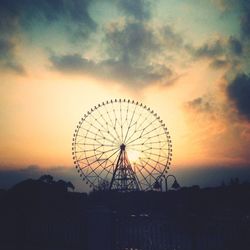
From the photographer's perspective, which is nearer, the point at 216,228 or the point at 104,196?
the point at 216,228

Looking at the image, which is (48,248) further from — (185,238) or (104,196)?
(104,196)

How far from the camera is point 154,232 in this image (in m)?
9.49

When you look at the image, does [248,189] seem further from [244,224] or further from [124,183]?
[244,224]

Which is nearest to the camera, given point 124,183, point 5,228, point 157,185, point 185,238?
point 185,238

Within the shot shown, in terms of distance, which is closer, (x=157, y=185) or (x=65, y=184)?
(x=157, y=185)

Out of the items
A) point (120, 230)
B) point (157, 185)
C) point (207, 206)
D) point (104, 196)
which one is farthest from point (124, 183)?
point (120, 230)

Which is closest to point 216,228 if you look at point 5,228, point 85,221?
point 85,221

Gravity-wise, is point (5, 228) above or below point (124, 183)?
below

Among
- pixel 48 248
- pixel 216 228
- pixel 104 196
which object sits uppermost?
pixel 104 196

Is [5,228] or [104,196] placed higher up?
[104,196]

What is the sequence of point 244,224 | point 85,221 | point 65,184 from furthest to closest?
point 65,184 < point 85,221 < point 244,224

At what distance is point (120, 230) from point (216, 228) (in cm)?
288

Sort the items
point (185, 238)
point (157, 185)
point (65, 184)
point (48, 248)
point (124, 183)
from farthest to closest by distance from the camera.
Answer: point (124, 183) < point (65, 184) < point (157, 185) < point (48, 248) < point (185, 238)

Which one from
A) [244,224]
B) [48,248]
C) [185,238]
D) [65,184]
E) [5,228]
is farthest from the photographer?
[65,184]
